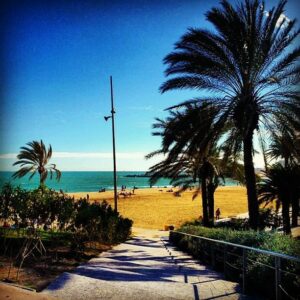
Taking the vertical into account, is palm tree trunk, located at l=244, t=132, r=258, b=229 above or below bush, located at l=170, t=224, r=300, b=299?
above

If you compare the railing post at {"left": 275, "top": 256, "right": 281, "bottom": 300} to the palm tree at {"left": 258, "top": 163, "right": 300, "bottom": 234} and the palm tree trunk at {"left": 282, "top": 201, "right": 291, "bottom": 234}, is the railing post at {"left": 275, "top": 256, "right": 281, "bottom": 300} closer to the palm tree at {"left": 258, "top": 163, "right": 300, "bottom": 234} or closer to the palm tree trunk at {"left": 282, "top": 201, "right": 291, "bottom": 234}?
the palm tree trunk at {"left": 282, "top": 201, "right": 291, "bottom": 234}

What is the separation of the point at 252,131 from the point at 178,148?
2607 millimetres

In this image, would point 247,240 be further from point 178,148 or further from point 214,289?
point 178,148

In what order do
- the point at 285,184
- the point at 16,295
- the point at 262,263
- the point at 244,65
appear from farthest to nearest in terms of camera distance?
the point at 285,184 < the point at 244,65 < the point at 262,263 < the point at 16,295

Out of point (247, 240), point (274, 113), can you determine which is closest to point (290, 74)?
point (274, 113)

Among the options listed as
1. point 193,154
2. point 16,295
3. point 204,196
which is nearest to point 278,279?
point 16,295

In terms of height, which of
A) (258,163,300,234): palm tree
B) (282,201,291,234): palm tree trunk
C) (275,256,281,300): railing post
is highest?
(258,163,300,234): palm tree

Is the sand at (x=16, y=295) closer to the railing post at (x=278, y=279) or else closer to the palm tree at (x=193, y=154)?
the railing post at (x=278, y=279)

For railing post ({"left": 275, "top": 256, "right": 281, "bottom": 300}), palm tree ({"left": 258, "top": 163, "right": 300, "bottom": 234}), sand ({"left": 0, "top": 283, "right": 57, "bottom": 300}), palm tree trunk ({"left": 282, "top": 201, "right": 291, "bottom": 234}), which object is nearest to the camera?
sand ({"left": 0, "top": 283, "right": 57, "bottom": 300})

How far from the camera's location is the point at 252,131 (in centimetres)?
1209

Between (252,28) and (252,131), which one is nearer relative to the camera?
(252,28)

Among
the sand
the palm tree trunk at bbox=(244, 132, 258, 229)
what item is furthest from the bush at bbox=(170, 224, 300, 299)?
the sand

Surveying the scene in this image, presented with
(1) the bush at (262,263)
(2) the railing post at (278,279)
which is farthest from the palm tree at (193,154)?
(2) the railing post at (278,279)

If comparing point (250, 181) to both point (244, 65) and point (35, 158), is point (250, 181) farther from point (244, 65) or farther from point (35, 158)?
point (35, 158)
